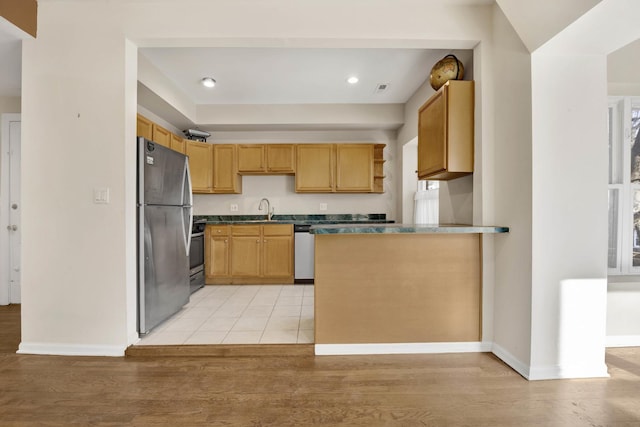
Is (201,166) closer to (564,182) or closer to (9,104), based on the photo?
(9,104)

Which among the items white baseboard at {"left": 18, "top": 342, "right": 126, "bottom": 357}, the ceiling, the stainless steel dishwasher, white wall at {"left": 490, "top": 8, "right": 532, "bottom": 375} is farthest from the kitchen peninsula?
the stainless steel dishwasher

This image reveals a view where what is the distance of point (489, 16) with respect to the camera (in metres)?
2.22

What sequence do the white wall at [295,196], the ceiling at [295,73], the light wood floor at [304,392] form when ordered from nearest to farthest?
the light wood floor at [304,392], the ceiling at [295,73], the white wall at [295,196]

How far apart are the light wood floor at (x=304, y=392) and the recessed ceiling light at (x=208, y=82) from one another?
9.43 ft

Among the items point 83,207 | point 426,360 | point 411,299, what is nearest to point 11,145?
point 83,207

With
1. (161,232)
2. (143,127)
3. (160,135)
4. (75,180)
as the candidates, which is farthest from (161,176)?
(160,135)

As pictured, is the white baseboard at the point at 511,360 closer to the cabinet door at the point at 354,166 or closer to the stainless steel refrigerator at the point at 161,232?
the stainless steel refrigerator at the point at 161,232

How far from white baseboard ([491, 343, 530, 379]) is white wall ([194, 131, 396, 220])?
9.58ft

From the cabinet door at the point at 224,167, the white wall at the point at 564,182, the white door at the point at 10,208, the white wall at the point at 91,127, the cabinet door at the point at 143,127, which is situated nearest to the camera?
the white wall at the point at 564,182

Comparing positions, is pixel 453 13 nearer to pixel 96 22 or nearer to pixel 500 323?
pixel 500 323

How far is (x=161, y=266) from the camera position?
2.61 meters

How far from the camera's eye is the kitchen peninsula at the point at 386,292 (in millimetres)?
2219

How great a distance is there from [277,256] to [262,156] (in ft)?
4.98

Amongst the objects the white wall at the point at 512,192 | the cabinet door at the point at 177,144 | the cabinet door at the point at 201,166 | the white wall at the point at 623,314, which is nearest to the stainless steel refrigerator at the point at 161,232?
the cabinet door at the point at 177,144
